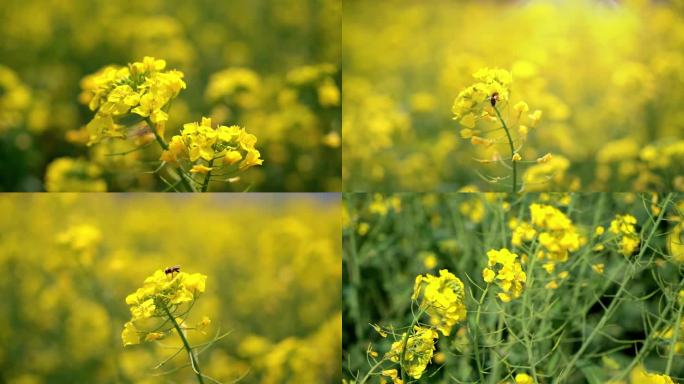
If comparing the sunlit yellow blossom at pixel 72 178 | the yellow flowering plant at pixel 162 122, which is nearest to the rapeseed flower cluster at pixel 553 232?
the yellow flowering plant at pixel 162 122

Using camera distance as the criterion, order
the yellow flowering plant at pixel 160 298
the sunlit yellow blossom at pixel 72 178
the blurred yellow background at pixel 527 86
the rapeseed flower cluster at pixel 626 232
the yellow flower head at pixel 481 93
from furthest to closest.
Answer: the blurred yellow background at pixel 527 86, the sunlit yellow blossom at pixel 72 178, the rapeseed flower cluster at pixel 626 232, the yellow flower head at pixel 481 93, the yellow flowering plant at pixel 160 298

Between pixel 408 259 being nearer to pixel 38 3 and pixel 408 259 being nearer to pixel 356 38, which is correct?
pixel 356 38

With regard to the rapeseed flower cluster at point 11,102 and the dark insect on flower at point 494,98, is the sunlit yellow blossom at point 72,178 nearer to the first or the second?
the rapeseed flower cluster at point 11,102

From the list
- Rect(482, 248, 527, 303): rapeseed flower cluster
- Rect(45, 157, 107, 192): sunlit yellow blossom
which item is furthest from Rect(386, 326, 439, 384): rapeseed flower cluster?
Rect(45, 157, 107, 192): sunlit yellow blossom

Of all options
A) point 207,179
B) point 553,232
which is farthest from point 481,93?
point 207,179

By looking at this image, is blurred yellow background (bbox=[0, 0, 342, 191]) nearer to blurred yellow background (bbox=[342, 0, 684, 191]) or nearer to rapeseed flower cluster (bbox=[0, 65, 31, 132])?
rapeseed flower cluster (bbox=[0, 65, 31, 132])

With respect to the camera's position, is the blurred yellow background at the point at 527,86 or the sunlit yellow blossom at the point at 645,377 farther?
the blurred yellow background at the point at 527,86

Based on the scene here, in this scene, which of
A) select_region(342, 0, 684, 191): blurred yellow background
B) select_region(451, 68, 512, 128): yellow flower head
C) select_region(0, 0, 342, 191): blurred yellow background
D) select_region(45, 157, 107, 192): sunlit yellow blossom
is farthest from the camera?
select_region(342, 0, 684, 191): blurred yellow background
